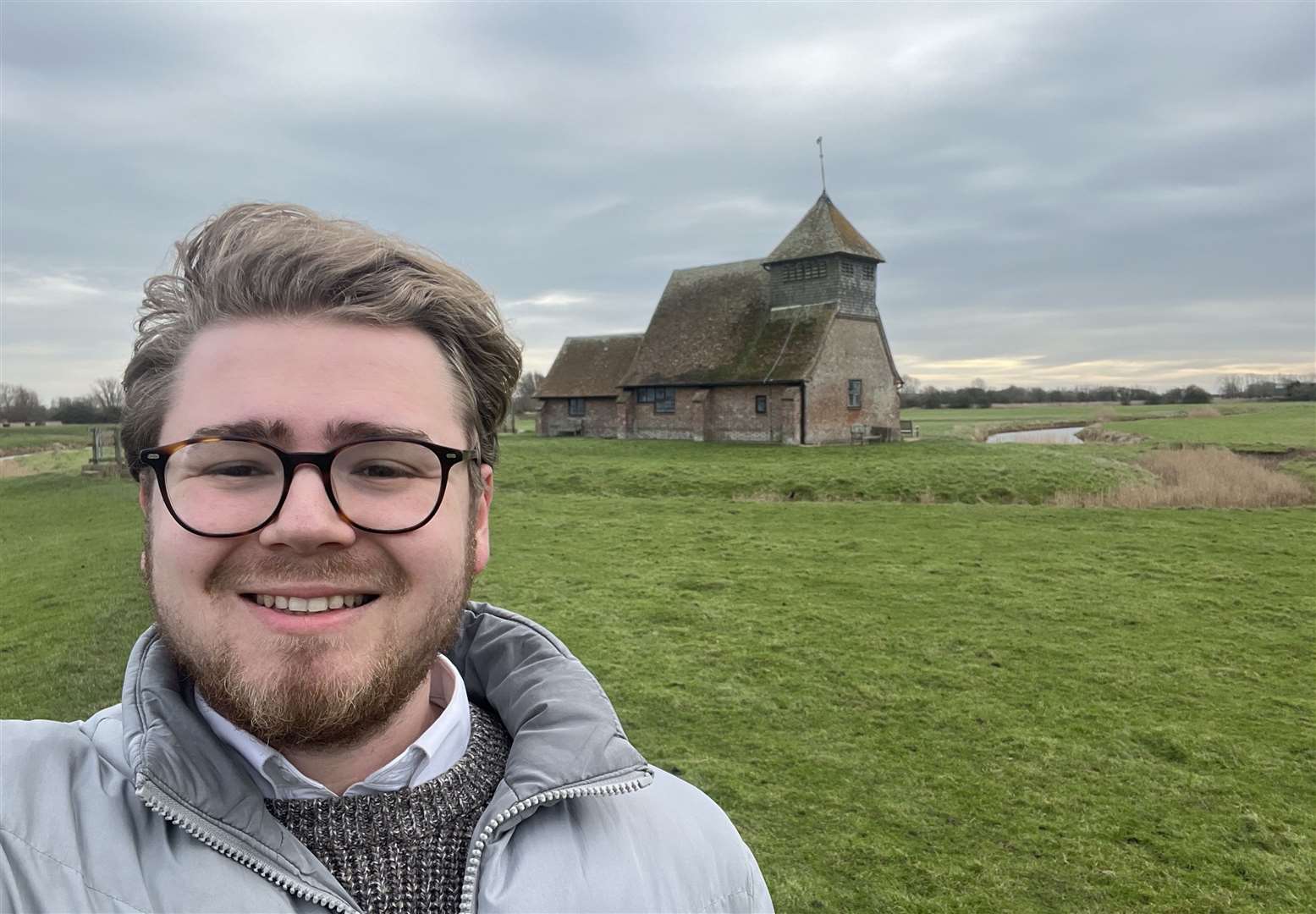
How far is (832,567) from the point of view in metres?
12.2

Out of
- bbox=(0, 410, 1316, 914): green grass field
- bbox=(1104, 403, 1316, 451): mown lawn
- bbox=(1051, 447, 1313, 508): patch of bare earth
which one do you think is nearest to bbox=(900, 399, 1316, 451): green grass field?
bbox=(1104, 403, 1316, 451): mown lawn

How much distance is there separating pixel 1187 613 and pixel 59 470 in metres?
30.6

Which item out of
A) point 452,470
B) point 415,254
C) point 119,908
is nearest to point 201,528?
point 452,470

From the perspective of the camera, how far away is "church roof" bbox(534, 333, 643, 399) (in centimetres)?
3903

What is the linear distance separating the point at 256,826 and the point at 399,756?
1.34 feet

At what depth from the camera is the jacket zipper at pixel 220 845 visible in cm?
161

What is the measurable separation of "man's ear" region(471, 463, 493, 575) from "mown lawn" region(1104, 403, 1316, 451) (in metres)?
34.2

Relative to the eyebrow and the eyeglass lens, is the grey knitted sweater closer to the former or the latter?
the eyeglass lens

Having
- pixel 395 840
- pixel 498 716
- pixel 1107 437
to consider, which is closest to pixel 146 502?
pixel 395 840

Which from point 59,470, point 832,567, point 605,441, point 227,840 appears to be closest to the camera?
point 227,840

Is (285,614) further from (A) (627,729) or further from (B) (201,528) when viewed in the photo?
(A) (627,729)

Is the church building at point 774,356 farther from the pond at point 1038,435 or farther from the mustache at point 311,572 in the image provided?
the mustache at point 311,572

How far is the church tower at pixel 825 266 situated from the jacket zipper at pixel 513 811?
31.8 m

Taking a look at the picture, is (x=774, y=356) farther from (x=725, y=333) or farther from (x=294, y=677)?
(x=294, y=677)
